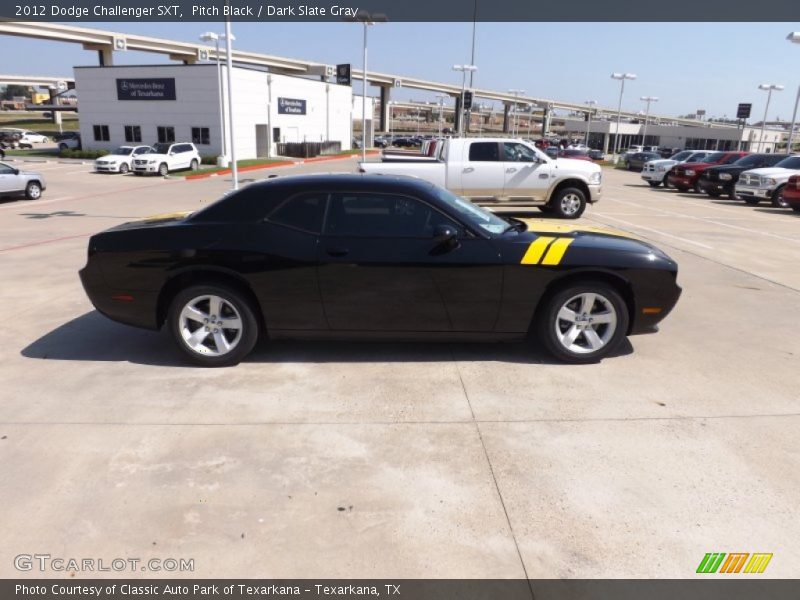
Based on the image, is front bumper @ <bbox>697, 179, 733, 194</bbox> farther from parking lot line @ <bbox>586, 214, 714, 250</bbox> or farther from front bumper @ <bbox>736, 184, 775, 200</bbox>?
parking lot line @ <bbox>586, 214, 714, 250</bbox>

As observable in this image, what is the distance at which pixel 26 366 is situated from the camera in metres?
5.05

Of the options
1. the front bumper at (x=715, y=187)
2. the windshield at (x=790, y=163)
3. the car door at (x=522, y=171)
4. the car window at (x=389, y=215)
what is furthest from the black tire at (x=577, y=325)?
the front bumper at (x=715, y=187)

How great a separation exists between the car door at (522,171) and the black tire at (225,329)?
391 inches

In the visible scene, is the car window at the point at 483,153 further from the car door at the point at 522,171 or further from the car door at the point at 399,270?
the car door at the point at 399,270

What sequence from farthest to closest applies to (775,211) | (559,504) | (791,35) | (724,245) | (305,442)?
(791,35), (775,211), (724,245), (305,442), (559,504)

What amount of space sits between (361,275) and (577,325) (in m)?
1.91

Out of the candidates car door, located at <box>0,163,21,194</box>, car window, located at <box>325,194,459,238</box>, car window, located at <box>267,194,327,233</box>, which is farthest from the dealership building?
car window, located at <box>325,194,459,238</box>

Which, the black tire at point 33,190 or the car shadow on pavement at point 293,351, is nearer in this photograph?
the car shadow on pavement at point 293,351

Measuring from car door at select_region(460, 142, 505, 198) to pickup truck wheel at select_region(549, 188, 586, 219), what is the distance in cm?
144

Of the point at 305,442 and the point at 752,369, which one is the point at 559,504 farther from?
the point at 752,369

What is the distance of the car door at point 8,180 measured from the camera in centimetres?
1695
